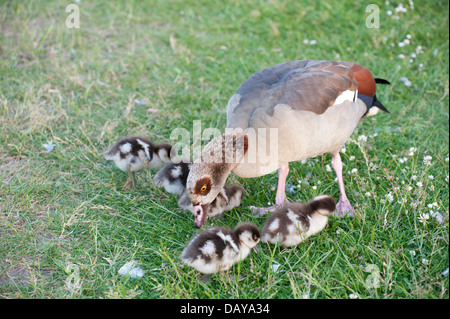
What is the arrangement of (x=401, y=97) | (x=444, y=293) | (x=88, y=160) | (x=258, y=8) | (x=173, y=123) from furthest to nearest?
(x=258, y=8) < (x=401, y=97) < (x=173, y=123) < (x=88, y=160) < (x=444, y=293)

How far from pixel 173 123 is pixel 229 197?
1.84 meters

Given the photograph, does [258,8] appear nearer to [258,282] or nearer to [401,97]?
[401,97]

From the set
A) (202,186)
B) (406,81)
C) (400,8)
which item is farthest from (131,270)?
(400,8)

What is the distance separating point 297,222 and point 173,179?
1.30m

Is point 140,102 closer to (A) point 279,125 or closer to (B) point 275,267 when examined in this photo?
(A) point 279,125

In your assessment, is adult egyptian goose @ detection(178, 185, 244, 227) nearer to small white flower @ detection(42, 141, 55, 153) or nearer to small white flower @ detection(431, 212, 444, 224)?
small white flower @ detection(431, 212, 444, 224)

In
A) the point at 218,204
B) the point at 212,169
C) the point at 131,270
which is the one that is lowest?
the point at 131,270

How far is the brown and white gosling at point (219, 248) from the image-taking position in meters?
3.38

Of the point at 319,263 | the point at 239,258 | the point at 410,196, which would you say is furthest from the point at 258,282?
the point at 410,196

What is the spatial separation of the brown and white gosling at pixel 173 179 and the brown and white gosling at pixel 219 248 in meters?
0.83

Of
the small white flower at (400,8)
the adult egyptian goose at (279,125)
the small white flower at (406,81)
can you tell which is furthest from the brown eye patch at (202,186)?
the small white flower at (400,8)

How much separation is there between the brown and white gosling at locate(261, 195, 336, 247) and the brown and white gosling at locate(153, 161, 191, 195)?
989 millimetres

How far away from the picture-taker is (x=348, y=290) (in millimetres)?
3439

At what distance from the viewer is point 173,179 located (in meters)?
4.29
